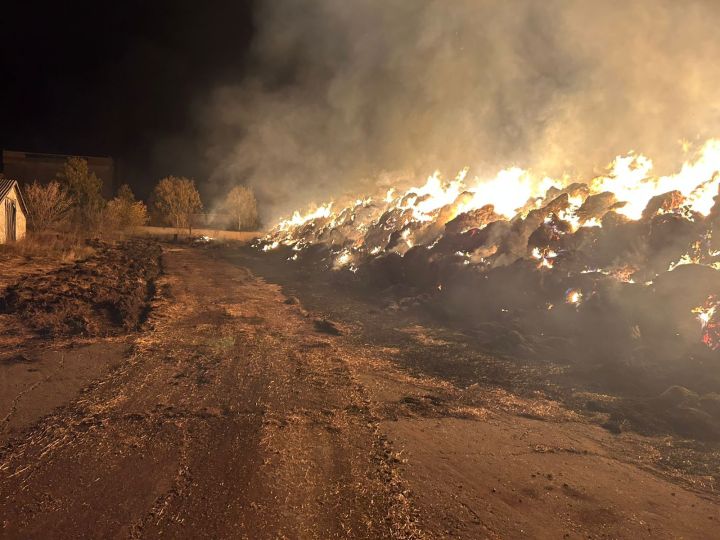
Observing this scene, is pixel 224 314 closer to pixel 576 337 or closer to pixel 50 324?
pixel 50 324

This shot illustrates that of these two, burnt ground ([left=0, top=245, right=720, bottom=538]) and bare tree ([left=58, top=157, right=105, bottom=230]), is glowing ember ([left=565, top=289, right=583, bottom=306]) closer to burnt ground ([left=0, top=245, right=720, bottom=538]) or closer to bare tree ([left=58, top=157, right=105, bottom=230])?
burnt ground ([left=0, top=245, right=720, bottom=538])

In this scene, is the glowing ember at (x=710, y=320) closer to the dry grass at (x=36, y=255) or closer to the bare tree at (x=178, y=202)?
the dry grass at (x=36, y=255)

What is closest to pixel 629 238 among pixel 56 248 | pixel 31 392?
pixel 31 392

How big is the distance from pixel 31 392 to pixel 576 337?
11837 millimetres

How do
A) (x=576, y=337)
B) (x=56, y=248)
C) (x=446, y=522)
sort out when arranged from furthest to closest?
(x=56, y=248) < (x=576, y=337) < (x=446, y=522)

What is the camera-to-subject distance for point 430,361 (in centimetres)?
974

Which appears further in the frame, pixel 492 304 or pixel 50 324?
pixel 492 304

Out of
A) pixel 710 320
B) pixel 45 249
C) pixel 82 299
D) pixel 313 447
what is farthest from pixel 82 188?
pixel 710 320

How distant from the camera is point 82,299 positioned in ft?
42.0

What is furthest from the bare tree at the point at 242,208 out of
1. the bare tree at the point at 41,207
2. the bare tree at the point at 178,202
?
the bare tree at the point at 41,207

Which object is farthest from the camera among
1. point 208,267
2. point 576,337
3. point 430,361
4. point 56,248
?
point 208,267

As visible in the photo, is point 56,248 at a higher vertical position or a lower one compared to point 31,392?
higher

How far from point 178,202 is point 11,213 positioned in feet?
82.4

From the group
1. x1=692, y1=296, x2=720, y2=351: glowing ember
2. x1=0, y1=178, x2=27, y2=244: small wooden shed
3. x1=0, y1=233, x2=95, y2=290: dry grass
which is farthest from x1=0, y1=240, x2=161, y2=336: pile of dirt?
x1=692, y1=296, x2=720, y2=351: glowing ember
